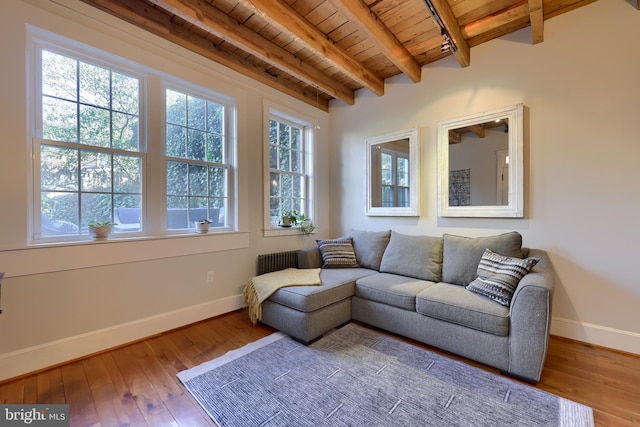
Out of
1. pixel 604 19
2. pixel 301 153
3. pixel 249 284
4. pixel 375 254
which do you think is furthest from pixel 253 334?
pixel 604 19

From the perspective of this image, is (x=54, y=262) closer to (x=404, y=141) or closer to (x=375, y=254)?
(x=375, y=254)

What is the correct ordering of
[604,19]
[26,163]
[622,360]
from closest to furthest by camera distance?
[26,163] < [622,360] < [604,19]

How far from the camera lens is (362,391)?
1683 millimetres

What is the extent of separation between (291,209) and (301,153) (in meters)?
0.84

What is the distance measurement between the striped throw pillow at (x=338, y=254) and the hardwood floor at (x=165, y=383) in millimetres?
1188

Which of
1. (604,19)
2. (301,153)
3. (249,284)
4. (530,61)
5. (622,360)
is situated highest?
(604,19)

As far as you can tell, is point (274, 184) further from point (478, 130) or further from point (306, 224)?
point (478, 130)

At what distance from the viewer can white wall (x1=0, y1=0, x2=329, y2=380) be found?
178 centimetres

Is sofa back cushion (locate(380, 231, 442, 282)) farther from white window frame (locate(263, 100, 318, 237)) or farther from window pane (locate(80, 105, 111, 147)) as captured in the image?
window pane (locate(80, 105, 111, 147))

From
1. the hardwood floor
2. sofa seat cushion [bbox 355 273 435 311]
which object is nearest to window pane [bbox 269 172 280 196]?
sofa seat cushion [bbox 355 273 435 311]

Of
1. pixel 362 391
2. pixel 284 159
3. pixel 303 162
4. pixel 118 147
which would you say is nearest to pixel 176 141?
pixel 118 147

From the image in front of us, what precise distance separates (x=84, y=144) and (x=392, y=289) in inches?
111

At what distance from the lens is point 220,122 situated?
9.89ft

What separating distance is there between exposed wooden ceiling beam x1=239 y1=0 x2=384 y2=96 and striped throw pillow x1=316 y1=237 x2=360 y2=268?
1.98 m
